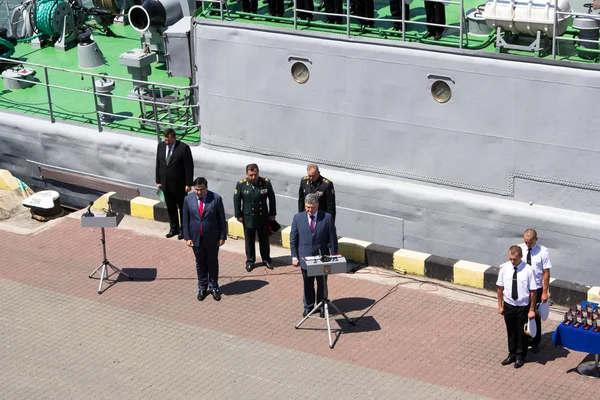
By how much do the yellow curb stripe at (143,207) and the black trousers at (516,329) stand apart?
581 centimetres

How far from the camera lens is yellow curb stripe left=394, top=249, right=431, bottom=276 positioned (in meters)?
12.0

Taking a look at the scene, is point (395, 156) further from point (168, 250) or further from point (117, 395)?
point (117, 395)

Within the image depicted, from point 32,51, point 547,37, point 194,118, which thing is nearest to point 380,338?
point 547,37

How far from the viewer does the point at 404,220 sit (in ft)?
41.6

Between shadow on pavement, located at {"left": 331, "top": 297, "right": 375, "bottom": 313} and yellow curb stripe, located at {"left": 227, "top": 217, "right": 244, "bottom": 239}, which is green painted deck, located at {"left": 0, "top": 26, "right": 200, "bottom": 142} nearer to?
yellow curb stripe, located at {"left": 227, "top": 217, "right": 244, "bottom": 239}

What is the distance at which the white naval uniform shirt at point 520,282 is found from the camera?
955 cm

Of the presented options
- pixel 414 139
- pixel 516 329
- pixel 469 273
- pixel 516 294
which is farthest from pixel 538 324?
pixel 414 139

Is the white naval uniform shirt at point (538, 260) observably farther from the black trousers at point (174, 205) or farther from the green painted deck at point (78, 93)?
the green painted deck at point (78, 93)

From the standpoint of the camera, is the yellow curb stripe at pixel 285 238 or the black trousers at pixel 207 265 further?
the yellow curb stripe at pixel 285 238

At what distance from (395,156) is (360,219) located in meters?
0.95

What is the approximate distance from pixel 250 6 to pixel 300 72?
4.98 ft

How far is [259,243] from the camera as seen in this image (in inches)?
487

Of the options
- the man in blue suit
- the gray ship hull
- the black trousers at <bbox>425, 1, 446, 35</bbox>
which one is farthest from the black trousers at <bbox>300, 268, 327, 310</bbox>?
the black trousers at <bbox>425, 1, 446, 35</bbox>

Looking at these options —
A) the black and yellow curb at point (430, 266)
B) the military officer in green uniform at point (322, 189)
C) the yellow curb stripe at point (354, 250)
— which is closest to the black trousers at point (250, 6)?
the black and yellow curb at point (430, 266)
